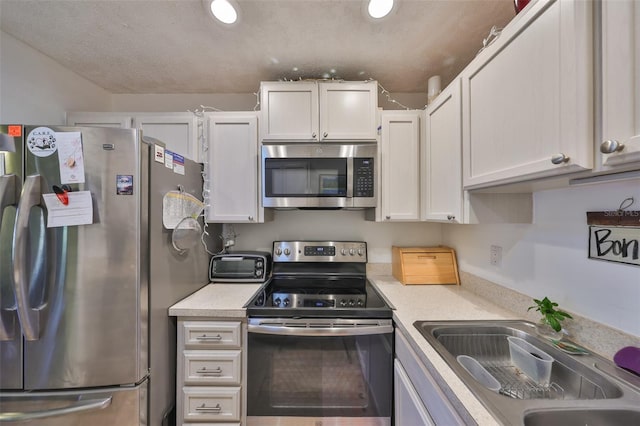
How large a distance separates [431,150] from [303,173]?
836 millimetres

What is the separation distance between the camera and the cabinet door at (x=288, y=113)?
5.34ft

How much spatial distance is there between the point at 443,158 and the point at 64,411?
2.19m

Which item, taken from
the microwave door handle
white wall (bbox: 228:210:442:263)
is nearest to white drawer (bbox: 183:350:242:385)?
white wall (bbox: 228:210:442:263)

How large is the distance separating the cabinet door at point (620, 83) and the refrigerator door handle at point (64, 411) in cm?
198

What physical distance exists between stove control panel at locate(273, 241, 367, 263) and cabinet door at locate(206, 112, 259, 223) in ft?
1.28

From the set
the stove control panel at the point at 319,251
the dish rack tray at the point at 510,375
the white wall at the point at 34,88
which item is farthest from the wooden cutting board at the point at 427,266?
the white wall at the point at 34,88

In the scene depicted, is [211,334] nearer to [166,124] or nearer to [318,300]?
[318,300]

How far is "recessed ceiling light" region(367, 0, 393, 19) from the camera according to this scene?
3.78 ft

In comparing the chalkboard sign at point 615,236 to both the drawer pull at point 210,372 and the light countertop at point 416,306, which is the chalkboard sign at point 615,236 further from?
the drawer pull at point 210,372

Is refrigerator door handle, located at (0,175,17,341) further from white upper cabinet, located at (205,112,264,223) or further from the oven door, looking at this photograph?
the oven door

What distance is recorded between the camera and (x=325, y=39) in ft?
4.64

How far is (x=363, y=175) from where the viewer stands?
161 centimetres

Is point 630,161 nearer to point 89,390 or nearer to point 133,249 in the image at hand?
point 133,249

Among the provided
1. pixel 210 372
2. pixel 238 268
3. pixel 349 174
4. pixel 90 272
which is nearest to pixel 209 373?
pixel 210 372
